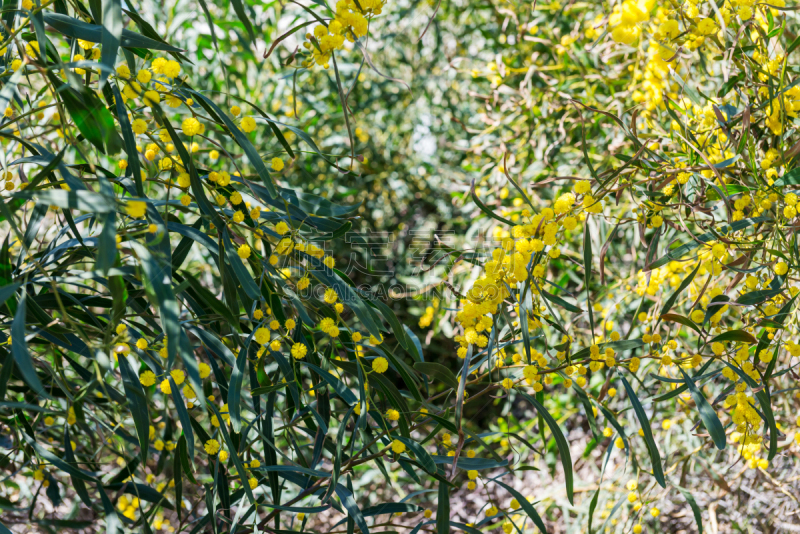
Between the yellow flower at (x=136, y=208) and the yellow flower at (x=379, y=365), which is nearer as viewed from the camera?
the yellow flower at (x=136, y=208)

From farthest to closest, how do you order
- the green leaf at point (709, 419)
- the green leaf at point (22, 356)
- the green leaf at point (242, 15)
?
the green leaf at point (709, 419) < the green leaf at point (242, 15) < the green leaf at point (22, 356)

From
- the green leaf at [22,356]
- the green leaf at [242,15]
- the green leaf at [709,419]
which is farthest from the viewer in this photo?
the green leaf at [709,419]

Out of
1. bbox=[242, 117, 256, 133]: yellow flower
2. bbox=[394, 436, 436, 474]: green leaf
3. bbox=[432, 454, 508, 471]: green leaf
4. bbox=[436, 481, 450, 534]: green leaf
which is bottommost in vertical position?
bbox=[436, 481, 450, 534]: green leaf

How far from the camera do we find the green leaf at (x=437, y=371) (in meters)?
0.67

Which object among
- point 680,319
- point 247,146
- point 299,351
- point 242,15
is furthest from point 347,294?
point 680,319

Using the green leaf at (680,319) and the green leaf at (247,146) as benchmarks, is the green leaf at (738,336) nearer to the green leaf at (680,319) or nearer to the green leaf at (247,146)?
the green leaf at (680,319)

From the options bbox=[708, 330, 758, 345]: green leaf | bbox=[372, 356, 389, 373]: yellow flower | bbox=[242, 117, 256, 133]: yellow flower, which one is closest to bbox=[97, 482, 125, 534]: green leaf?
bbox=[372, 356, 389, 373]: yellow flower

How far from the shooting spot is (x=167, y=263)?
1.46 ft

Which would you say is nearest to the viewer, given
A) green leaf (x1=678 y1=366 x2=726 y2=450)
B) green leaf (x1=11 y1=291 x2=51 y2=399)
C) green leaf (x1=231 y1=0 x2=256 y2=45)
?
green leaf (x1=11 y1=291 x2=51 y2=399)

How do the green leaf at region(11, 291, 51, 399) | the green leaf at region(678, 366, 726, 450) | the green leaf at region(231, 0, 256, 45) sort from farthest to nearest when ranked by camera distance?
1. the green leaf at region(678, 366, 726, 450)
2. the green leaf at region(231, 0, 256, 45)
3. the green leaf at region(11, 291, 51, 399)

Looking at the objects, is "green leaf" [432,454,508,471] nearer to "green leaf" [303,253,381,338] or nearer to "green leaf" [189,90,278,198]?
"green leaf" [303,253,381,338]

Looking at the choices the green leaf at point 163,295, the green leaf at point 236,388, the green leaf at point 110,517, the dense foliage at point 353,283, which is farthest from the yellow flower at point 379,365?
the green leaf at point 110,517

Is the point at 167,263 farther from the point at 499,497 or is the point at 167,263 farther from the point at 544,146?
the point at 499,497

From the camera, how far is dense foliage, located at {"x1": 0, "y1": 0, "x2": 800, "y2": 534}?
1.86 feet
